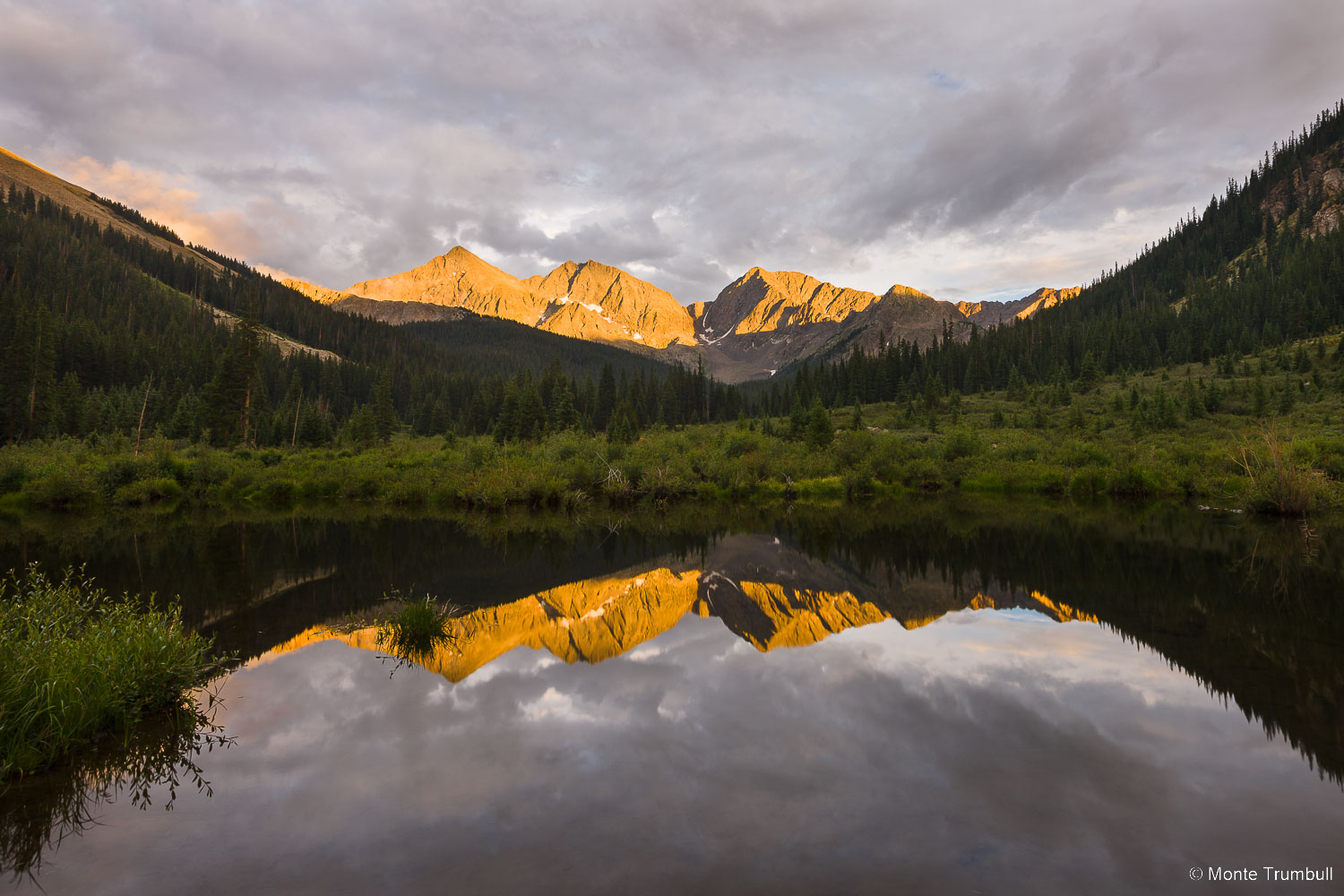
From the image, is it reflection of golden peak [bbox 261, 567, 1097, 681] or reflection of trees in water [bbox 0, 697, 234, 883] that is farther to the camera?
reflection of golden peak [bbox 261, 567, 1097, 681]

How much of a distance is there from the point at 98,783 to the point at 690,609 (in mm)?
10689

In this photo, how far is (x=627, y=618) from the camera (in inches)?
552

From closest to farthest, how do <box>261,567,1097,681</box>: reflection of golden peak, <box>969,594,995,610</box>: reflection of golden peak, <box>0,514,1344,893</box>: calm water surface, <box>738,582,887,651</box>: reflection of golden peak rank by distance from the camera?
<box>0,514,1344,893</box>: calm water surface < <box>261,567,1097,681</box>: reflection of golden peak < <box>738,582,887,651</box>: reflection of golden peak < <box>969,594,995,610</box>: reflection of golden peak

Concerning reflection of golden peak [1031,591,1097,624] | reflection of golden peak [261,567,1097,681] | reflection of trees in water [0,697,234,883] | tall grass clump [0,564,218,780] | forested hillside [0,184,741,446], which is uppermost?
forested hillside [0,184,741,446]

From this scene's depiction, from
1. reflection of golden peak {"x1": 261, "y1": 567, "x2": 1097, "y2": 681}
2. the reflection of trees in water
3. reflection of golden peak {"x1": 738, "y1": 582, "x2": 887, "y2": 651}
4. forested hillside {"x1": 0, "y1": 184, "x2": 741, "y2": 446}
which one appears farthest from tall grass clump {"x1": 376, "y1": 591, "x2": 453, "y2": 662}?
forested hillside {"x1": 0, "y1": 184, "x2": 741, "y2": 446}

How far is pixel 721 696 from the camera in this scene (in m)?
9.10

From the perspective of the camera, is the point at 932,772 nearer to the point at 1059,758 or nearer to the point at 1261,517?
the point at 1059,758

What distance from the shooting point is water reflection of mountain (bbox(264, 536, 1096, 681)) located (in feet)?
38.8

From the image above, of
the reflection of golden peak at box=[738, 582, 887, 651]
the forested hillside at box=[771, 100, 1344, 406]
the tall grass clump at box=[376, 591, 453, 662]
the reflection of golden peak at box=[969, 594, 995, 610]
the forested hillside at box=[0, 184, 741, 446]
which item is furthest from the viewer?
the forested hillside at box=[771, 100, 1344, 406]

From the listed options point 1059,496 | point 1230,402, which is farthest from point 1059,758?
point 1230,402

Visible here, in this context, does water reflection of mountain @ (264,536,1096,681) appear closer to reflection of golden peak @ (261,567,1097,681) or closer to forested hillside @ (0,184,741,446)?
reflection of golden peak @ (261,567,1097,681)

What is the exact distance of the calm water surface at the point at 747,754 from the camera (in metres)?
5.11

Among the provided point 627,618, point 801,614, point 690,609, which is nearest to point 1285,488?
point 801,614

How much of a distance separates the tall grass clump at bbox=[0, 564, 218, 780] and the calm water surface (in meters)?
0.47
